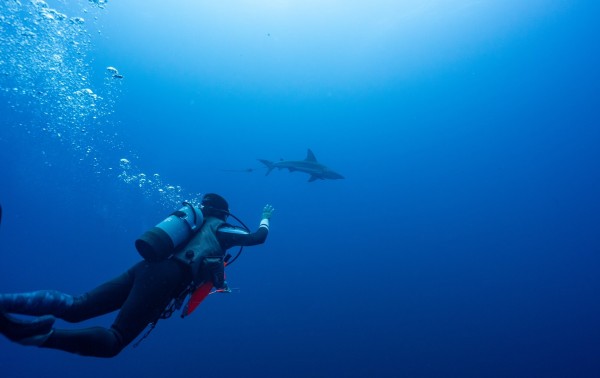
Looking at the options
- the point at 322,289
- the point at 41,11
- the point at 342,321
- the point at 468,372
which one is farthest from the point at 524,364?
the point at 41,11

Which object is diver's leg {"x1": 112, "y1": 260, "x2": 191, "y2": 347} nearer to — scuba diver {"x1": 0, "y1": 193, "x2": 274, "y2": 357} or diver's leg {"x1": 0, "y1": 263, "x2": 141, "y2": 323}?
scuba diver {"x1": 0, "y1": 193, "x2": 274, "y2": 357}

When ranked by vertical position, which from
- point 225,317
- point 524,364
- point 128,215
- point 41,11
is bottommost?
point 524,364

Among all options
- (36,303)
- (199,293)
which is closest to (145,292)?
(199,293)

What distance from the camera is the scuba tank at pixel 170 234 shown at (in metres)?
3.62

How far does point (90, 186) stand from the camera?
78.8 metres

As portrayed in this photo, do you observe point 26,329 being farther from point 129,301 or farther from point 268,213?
point 268,213

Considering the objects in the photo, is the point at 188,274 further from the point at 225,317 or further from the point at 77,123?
the point at 77,123

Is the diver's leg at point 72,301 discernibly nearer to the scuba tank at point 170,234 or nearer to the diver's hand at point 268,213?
the scuba tank at point 170,234

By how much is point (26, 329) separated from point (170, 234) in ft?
5.33

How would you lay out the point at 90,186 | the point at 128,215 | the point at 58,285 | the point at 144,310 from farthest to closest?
the point at 128,215 < the point at 90,186 < the point at 58,285 < the point at 144,310

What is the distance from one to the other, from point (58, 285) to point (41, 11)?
62.7 metres

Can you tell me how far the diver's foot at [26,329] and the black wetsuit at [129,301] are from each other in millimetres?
447

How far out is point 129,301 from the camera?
3438 millimetres

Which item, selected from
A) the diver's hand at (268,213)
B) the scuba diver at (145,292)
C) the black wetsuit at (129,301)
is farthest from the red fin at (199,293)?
the diver's hand at (268,213)
